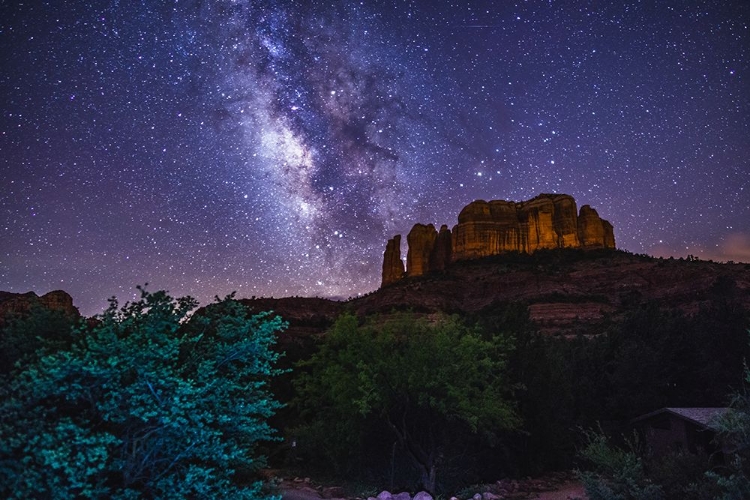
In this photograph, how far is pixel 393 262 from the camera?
122 meters

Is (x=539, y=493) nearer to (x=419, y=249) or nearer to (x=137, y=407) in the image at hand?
(x=137, y=407)

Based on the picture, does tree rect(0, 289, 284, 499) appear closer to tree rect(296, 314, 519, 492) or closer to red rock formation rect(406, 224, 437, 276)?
tree rect(296, 314, 519, 492)

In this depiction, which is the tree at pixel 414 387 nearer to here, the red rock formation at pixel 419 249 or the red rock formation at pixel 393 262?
the red rock formation at pixel 419 249

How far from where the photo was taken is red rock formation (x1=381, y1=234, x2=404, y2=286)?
11888 centimetres

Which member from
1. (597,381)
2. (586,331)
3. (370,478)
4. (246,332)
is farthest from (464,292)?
(246,332)

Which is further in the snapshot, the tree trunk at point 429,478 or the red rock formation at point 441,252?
the red rock formation at point 441,252

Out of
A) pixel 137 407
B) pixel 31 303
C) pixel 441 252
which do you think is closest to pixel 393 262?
pixel 441 252

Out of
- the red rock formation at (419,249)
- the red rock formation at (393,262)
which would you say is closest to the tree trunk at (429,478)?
the red rock formation at (419,249)

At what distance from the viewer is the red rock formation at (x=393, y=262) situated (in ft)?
390

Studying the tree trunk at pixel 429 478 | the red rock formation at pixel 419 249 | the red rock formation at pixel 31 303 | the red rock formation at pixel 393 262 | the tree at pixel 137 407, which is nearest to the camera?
the tree at pixel 137 407

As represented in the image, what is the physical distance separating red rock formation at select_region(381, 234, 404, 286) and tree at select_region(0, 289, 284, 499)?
353ft

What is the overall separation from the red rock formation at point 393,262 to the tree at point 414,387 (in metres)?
94.7

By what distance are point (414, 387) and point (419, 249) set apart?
99071 mm

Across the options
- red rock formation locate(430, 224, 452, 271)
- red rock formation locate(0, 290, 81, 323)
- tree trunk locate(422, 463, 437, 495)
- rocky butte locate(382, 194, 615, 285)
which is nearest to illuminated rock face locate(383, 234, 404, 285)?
rocky butte locate(382, 194, 615, 285)
